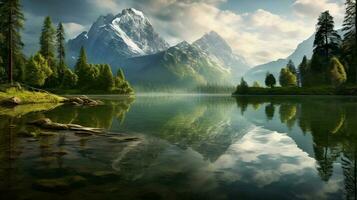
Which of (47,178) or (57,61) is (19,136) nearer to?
(47,178)

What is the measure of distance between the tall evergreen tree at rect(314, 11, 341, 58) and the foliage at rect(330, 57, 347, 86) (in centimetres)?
1367

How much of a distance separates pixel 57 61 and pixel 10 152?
113 meters

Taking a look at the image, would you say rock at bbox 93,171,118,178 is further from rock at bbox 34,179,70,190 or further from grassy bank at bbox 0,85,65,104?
grassy bank at bbox 0,85,65,104

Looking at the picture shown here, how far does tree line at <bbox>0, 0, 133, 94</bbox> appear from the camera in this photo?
6019 cm

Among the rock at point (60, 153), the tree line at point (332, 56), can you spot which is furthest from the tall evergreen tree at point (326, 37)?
the rock at point (60, 153)

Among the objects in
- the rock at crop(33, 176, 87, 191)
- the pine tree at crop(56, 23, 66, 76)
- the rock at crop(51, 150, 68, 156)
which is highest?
the pine tree at crop(56, 23, 66, 76)

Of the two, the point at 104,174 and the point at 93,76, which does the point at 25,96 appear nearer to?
the point at 104,174

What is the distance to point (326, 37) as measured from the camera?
10919 cm

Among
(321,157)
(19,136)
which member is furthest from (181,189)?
(19,136)

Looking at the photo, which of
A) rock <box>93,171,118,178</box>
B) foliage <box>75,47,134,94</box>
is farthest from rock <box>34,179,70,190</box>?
foliage <box>75,47,134,94</box>

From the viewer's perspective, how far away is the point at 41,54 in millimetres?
107625

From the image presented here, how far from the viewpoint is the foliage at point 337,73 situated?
94.1 meters

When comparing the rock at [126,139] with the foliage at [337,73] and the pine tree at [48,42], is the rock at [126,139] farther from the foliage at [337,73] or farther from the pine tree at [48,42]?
the pine tree at [48,42]

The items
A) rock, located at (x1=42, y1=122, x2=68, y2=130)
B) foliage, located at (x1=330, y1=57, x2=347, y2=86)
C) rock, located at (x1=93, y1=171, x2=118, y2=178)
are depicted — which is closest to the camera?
rock, located at (x1=93, y1=171, x2=118, y2=178)
